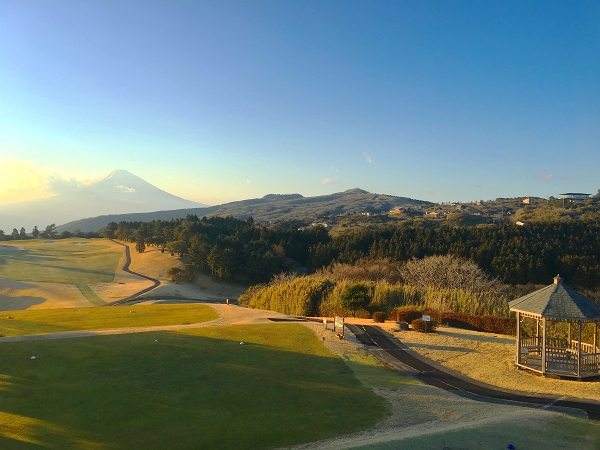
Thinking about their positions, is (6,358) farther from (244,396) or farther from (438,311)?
(438,311)

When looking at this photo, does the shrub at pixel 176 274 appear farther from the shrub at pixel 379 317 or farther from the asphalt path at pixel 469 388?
the asphalt path at pixel 469 388

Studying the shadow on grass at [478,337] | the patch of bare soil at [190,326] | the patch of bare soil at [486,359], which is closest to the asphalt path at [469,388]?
the patch of bare soil at [486,359]

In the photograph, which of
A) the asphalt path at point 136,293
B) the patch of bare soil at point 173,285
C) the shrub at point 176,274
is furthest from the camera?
the shrub at point 176,274

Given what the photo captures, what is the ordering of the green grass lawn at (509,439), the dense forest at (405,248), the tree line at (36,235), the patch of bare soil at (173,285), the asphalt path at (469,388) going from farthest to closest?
the tree line at (36,235), the patch of bare soil at (173,285), the dense forest at (405,248), the asphalt path at (469,388), the green grass lawn at (509,439)

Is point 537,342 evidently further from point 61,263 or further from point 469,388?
point 61,263

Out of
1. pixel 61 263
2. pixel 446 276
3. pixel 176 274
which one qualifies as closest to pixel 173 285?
pixel 176 274

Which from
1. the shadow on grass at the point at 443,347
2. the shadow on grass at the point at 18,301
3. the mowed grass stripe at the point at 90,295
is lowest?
the shadow on grass at the point at 18,301

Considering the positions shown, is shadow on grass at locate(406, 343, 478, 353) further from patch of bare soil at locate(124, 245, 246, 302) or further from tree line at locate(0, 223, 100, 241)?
tree line at locate(0, 223, 100, 241)
